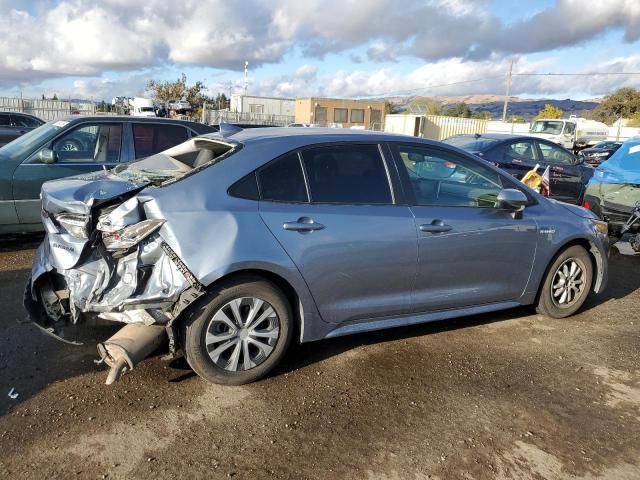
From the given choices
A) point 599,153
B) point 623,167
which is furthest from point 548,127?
point 623,167

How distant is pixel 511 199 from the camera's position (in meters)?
4.20

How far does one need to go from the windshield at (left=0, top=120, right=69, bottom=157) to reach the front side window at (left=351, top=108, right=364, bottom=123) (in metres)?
49.3

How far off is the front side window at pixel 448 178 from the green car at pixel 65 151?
3927mm

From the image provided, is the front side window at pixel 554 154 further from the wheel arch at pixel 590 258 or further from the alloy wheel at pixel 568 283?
the alloy wheel at pixel 568 283

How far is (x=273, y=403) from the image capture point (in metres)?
3.36

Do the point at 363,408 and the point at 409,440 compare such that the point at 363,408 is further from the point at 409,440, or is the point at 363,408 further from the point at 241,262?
the point at 241,262

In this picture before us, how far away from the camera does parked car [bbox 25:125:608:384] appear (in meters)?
3.26

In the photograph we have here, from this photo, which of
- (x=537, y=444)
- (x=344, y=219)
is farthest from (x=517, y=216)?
(x=537, y=444)

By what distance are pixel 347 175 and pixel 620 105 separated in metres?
66.5

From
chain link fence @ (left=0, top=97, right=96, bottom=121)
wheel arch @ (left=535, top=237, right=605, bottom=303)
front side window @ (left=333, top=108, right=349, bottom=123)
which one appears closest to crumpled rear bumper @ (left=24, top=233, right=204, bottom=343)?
wheel arch @ (left=535, top=237, right=605, bottom=303)

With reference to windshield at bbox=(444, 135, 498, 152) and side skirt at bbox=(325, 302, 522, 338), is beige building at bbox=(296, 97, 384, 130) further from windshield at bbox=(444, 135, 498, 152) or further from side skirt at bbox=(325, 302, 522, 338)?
side skirt at bbox=(325, 302, 522, 338)

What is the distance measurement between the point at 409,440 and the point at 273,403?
873 millimetres

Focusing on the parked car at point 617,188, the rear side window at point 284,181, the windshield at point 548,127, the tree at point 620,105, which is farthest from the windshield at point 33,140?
the tree at point 620,105

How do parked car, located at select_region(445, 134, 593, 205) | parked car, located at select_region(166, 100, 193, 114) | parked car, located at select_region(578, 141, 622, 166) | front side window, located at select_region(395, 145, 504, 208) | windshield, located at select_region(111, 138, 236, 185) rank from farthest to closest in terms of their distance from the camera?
parked car, located at select_region(578, 141, 622, 166)
parked car, located at select_region(166, 100, 193, 114)
parked car, located at select_region(445, 134, 593, 205)
front side window, located at select_region(395, 145, 504, 208)
windshield, located at select_region(111, 138, 236, 185)
